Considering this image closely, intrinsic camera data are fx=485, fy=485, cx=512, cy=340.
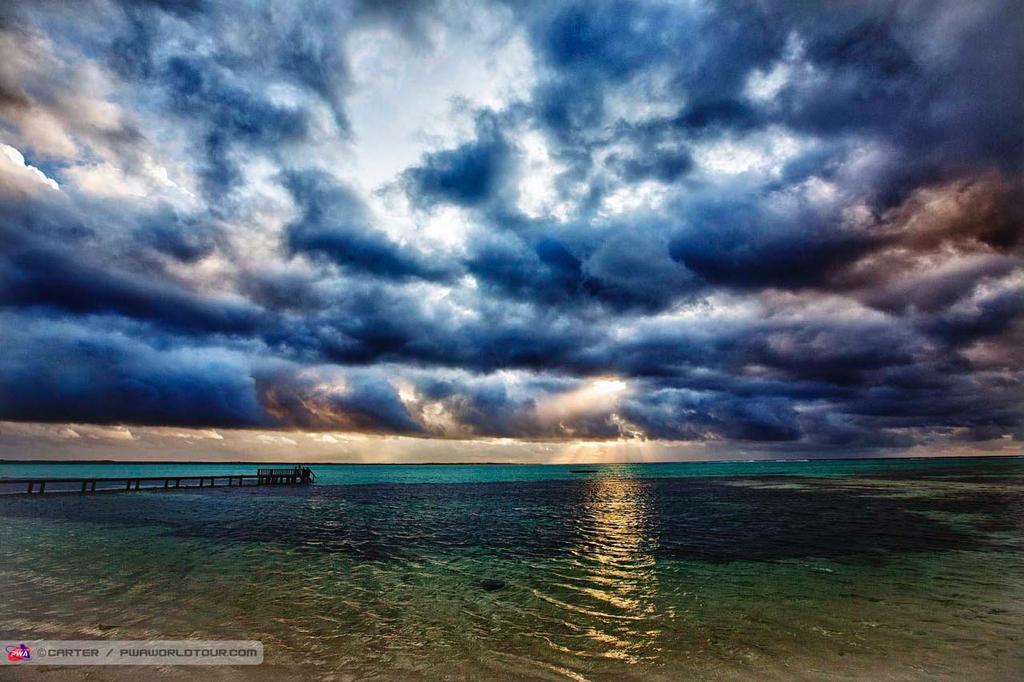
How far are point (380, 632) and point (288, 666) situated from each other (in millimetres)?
2992

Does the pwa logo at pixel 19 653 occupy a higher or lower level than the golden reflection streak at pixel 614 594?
higher

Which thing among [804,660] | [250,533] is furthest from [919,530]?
[250,533]

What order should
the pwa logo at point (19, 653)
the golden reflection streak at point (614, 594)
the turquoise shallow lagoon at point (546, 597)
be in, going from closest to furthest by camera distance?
the pwa logo at point (19, 653) < the turquoise shallow lagoon at point (546, 597) < the golden reflection streak at point (614, 594)

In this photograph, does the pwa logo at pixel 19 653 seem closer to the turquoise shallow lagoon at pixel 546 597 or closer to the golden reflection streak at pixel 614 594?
the turquoise shallow lagoon at pixel 546 597

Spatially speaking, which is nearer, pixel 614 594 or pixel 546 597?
pixel 546 597

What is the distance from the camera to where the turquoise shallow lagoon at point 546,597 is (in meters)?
11.8

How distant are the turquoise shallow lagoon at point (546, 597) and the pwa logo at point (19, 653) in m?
1.03

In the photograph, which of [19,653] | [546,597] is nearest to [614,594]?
[546,597]

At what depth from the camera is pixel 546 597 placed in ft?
58.1

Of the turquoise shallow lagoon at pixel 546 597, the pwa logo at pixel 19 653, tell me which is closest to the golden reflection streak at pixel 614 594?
the turquoise shallow lagoon at pixel 546 597

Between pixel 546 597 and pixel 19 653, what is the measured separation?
1461 cm

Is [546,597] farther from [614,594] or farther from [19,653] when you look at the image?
[19,653]

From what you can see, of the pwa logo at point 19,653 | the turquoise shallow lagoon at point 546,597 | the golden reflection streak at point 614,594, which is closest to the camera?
the pwa logo at point 19,653

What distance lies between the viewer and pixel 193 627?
1409 cm
